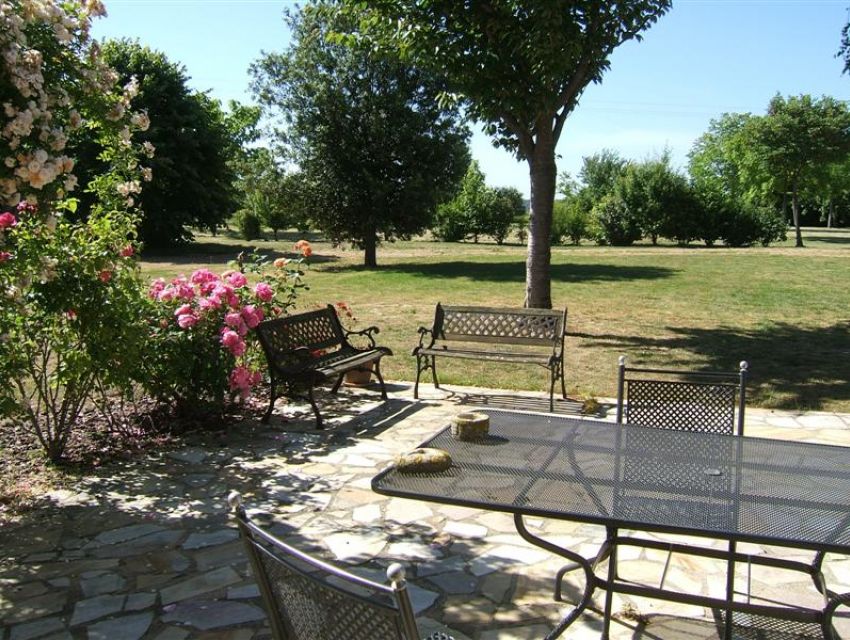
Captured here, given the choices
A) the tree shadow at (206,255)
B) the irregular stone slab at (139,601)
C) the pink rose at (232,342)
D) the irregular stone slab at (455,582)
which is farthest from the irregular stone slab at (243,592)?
the tree shadow at (206,255)

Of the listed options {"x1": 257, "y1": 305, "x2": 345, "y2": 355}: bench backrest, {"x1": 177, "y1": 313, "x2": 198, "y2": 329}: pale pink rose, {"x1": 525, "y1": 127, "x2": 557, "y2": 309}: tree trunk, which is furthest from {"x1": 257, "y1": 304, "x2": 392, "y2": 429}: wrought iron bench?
{"x1": 525, "y1": 127, "x2": 557, "y2": 309}: tree trunk

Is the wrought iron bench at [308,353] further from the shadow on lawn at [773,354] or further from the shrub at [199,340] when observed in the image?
the shadow on lawn at [773,354]

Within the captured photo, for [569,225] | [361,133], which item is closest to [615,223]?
[569,225]

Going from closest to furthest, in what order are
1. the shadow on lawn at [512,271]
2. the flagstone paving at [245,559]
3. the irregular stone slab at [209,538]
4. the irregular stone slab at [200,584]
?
the flagstone paving at [245,559] → the irregular stone slab at [200,584] → the irregular stone slab at [209,538] → the shadow on lawn at [512,271]

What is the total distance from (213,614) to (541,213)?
26.9ft

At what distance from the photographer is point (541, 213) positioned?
1049 cm

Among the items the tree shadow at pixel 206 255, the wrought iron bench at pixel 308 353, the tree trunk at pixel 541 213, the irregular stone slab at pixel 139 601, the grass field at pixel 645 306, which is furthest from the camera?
the tree shadow at pixel 206 255

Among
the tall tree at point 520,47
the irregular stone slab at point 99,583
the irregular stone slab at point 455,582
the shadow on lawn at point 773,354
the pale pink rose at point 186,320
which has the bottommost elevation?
the irregular stone slab at point 99,583

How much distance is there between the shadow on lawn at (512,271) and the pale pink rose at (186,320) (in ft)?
44.4

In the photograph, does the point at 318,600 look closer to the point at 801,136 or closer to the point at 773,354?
the point at 773,354

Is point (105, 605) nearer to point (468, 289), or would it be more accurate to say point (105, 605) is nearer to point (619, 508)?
point (619, 508)

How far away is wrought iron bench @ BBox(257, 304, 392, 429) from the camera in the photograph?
6.18 meters

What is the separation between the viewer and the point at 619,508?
2.44 meters

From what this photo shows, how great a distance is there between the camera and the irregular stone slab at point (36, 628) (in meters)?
3.05
